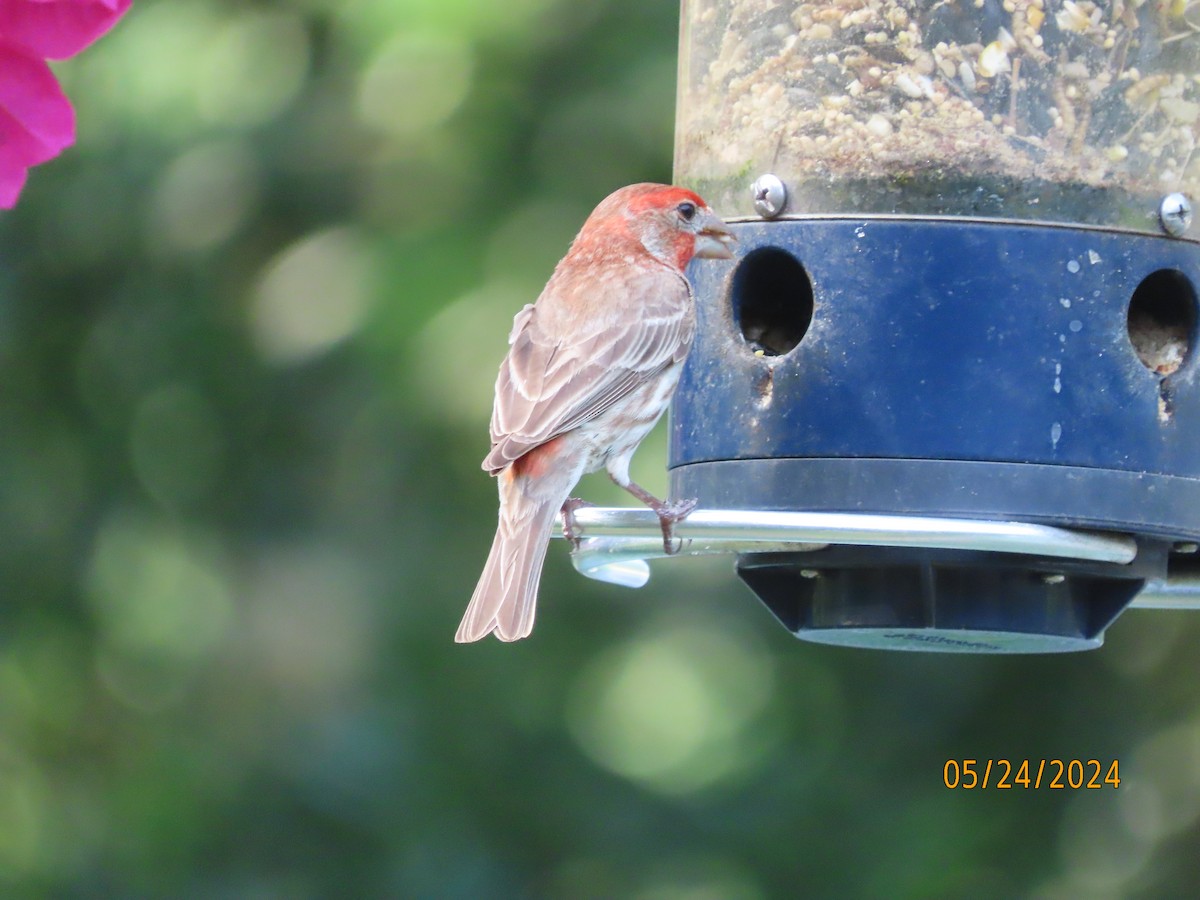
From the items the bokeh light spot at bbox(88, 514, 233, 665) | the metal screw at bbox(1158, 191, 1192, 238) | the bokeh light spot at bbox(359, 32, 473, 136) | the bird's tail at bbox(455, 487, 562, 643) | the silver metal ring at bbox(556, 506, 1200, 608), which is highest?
the bokeh light spot at bbox(359, 32, 473, 136)

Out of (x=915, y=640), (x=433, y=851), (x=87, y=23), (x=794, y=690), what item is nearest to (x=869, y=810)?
(x=794, y=690)

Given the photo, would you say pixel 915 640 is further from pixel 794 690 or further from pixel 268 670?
pixel 268 670

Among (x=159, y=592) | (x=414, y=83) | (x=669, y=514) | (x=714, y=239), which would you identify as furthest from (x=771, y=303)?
(x=159, y=592)

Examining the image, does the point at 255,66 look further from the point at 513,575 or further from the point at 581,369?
the point at 513,575

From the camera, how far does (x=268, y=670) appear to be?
294 inches

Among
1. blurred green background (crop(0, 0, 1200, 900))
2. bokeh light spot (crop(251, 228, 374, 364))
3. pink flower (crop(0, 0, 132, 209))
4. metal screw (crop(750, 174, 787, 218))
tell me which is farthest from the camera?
bokeh light spot (crop(251, 228, 374, 364))

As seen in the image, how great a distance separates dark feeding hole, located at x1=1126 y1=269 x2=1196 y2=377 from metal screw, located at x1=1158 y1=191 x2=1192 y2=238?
0.10 metres

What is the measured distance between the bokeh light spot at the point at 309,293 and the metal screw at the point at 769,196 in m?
2.79

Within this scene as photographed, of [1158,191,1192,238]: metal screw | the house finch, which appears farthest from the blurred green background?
[1158,191,1192,238]: metal screw

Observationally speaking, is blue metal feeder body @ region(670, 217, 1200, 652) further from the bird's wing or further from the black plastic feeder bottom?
the bird's wing

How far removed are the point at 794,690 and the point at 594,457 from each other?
272 centimetres

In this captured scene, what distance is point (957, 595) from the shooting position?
13.0 feet

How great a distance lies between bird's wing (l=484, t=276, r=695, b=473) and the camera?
14.8 feet
